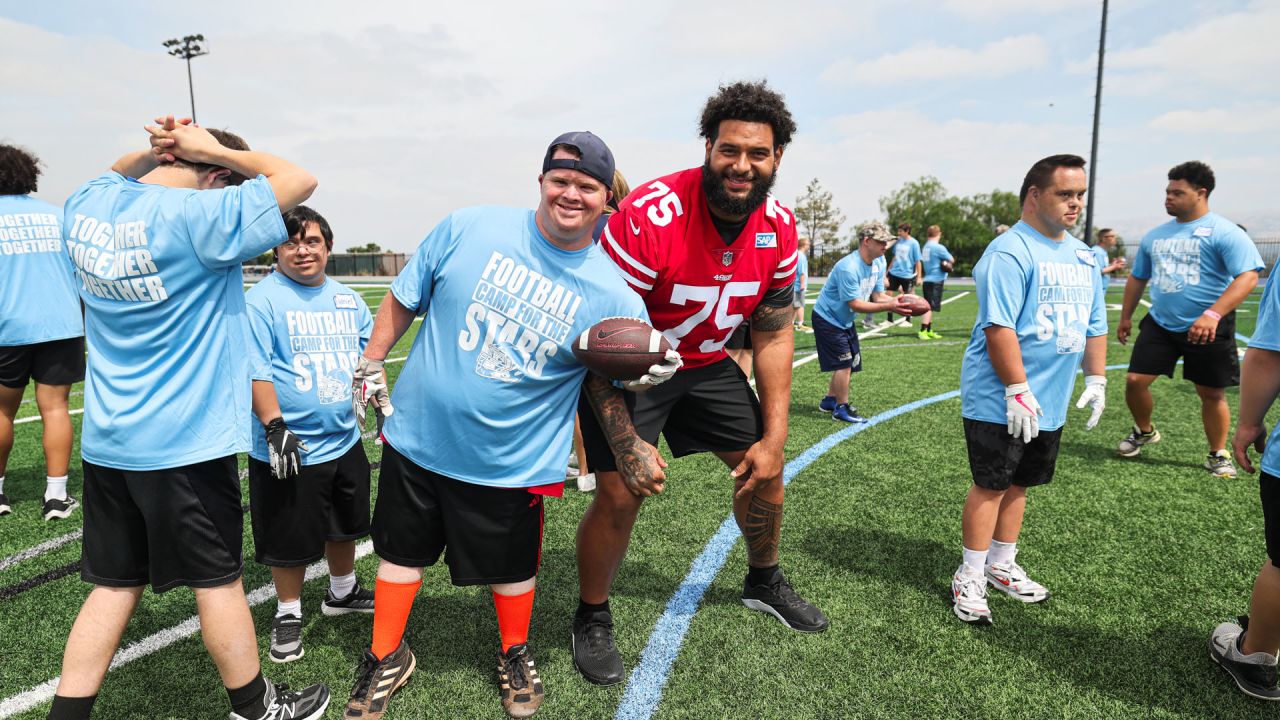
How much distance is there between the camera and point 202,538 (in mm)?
2264

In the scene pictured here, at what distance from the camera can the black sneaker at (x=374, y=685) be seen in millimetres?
2498

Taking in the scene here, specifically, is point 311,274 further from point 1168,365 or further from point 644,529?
point 1168,365

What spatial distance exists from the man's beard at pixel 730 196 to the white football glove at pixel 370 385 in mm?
1437

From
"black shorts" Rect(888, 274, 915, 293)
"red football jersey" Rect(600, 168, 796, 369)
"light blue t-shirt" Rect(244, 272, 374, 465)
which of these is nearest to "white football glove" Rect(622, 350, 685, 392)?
"red football jersey" Rect(600, 168, 796, 369)

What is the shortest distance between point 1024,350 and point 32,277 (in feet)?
19.5

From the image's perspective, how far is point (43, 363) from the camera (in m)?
4.62

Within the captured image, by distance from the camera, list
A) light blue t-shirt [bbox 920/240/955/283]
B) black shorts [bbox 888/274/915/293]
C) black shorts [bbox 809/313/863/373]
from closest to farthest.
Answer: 1. black shorts [bbox 809/313/863/373]
2. light blue t-shirt [bbox 920/240/955/283]
3. black shorts [bbox 888/274/915/293]

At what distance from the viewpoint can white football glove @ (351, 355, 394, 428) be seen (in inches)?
99.9

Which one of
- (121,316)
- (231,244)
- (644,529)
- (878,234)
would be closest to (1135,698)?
(644,529)

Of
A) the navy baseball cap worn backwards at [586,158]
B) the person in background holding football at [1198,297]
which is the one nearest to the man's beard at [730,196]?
the navy baseball cap worn backwards at [586,158]

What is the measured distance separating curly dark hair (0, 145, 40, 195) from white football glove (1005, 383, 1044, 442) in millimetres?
5956

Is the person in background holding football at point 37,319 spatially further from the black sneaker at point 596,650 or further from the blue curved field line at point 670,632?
the blue curved field line at point 670,632

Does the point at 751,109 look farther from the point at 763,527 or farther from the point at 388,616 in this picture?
the point at 388,616

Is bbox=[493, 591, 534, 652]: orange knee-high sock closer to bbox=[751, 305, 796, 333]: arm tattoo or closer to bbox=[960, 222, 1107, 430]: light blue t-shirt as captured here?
bbox=[751, 305, 796, 333]: arm tattoo
